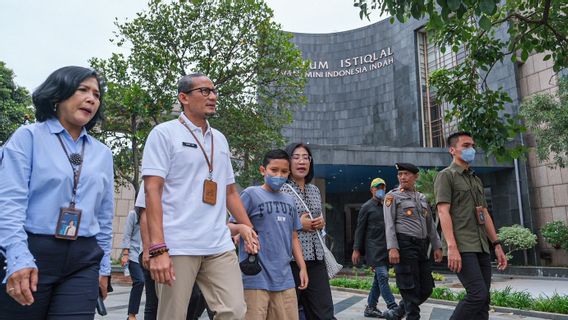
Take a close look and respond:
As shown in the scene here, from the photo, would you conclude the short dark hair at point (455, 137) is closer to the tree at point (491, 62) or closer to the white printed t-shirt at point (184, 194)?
the tree at point (491, 62)

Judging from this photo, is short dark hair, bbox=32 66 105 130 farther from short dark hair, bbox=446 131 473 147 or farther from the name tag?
short dark hair, bbox=446 131 473 147

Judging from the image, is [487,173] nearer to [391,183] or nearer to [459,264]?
[391,183]

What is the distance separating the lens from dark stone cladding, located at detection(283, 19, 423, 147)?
1143 inches

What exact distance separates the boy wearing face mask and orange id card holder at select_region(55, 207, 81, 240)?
131 centimetres

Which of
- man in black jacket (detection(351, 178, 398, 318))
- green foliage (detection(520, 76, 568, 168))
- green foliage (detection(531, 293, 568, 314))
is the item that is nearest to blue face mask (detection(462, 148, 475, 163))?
man in black jacket (detection(351, 178, 398, 318))

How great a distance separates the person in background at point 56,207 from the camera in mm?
1966

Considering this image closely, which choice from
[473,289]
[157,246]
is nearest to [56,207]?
[157,246]

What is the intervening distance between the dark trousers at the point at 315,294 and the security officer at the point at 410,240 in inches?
48.9

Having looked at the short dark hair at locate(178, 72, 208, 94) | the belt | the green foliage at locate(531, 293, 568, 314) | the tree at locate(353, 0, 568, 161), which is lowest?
the green foliage at locate(531, 293, 568, 314)

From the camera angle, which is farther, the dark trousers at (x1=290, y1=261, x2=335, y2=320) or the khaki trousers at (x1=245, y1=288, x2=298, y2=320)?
the dark trousers at (x1=290, y1=261, x2=335, y2=320)

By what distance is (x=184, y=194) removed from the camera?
2770mm

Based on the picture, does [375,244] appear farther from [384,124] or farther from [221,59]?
[384,124]

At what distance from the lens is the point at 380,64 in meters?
31.4

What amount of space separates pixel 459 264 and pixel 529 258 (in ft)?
64.4
